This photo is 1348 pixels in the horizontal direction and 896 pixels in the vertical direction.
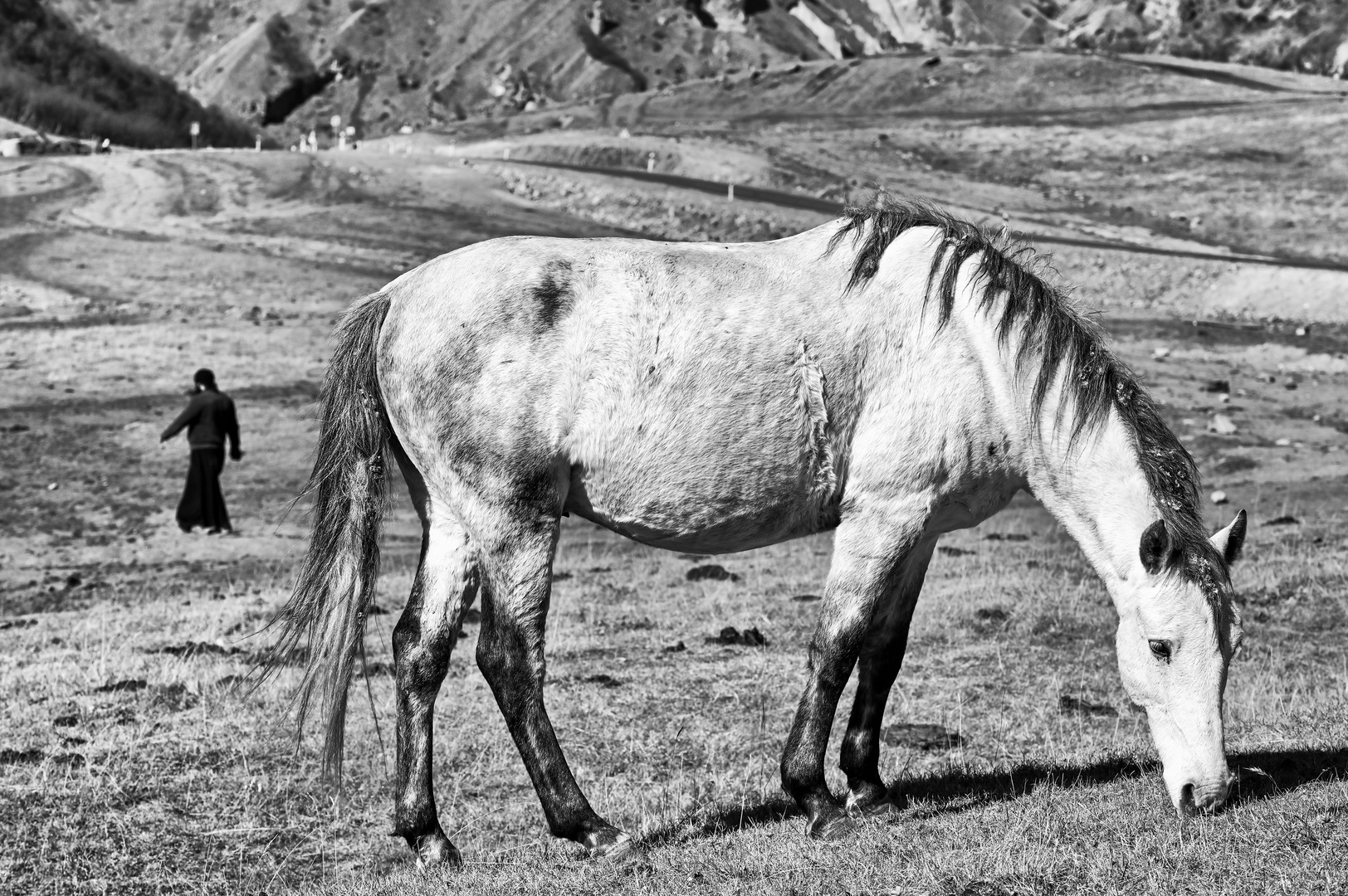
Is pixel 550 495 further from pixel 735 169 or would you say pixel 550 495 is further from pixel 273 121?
pixel 273 121

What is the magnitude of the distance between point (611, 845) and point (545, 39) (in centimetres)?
15004

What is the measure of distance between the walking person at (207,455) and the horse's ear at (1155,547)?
48.9ft

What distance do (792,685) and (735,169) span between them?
49.3 metres

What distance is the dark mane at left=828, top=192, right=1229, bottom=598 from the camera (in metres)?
6.76

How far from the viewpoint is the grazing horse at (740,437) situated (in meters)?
6.97

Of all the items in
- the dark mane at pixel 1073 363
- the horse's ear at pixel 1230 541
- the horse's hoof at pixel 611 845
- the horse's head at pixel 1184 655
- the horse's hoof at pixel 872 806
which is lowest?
the horse's hoof at pixel 611 845

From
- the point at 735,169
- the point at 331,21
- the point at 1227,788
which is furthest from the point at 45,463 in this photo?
the point at 331,21

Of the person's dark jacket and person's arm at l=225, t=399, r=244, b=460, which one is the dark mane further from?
the person's dark jacket

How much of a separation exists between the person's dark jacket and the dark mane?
13871 millimetres

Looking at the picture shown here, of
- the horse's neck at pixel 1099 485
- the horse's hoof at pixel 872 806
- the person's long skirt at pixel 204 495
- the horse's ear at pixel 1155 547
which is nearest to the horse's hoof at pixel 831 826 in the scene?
the horse's hoof at pixel 872 806

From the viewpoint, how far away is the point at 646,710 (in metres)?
9.80

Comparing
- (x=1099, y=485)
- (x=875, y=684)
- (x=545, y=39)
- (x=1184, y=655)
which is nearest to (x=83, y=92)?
(x=545, y=39)

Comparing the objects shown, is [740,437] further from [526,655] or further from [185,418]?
[185,418]

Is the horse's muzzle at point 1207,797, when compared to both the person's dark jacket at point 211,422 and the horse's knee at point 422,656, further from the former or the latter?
the person's dark jacket at point 211,422
